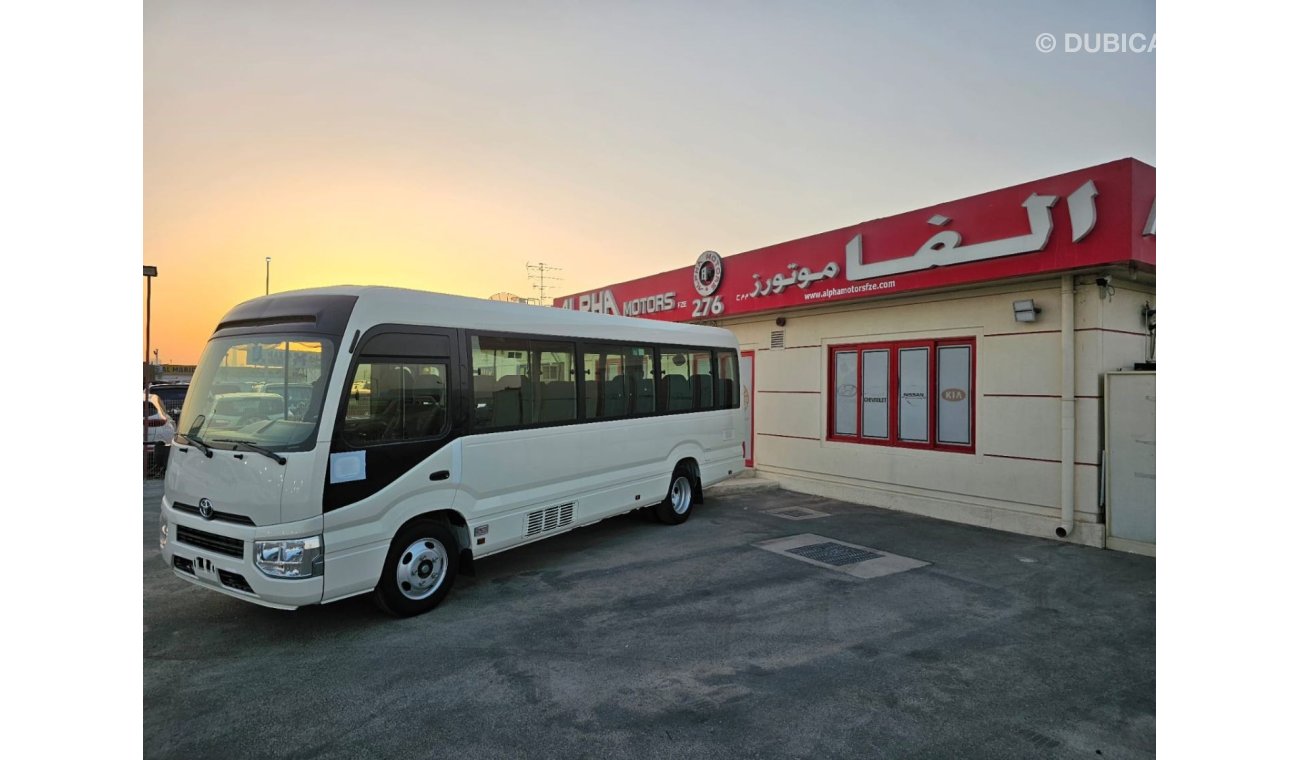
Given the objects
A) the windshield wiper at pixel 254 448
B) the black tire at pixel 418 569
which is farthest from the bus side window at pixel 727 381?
the windshield wiper at pixel 254 448

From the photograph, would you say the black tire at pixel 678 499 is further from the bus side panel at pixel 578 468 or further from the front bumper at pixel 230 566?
the front bumper at pixel 230 566

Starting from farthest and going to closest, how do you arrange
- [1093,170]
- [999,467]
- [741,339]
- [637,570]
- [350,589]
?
[741,339], [999,467], [1093,170], [637,570], [350,589]

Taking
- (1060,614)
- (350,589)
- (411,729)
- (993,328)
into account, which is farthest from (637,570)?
(993,328)

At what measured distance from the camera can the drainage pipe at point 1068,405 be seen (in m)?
8.34

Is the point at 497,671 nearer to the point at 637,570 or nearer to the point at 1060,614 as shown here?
the point at 637,570

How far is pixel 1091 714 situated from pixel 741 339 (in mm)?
9792

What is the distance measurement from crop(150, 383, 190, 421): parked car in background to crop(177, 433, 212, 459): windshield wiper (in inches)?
407

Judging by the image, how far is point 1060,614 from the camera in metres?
5.88

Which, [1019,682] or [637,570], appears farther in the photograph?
[637,570]

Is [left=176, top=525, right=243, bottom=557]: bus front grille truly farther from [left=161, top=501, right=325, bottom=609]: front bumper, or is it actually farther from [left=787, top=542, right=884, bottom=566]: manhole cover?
[left=787, top=542, right=884, bottom=566]: manhole cover

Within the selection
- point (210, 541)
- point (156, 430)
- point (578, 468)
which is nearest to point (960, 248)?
point (578, 468)

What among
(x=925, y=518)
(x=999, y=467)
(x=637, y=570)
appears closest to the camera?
(x=637, y=570)

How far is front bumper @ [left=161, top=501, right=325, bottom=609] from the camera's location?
490cm

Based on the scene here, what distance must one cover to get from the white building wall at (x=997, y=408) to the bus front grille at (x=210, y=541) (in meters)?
8.87
